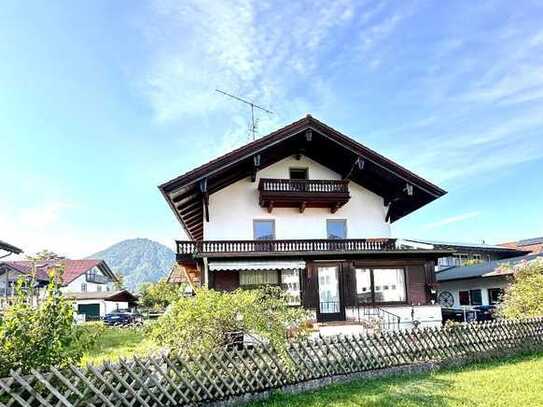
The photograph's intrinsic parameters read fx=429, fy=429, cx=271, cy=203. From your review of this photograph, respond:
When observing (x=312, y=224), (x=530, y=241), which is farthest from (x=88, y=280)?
(x=530, y=241)

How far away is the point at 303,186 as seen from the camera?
20.7 meters

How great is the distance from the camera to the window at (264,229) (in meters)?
20.7

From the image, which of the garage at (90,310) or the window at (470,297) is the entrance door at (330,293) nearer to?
the window at (470,297)

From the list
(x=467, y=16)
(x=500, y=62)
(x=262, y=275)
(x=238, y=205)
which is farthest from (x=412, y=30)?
(x=262, y=275)

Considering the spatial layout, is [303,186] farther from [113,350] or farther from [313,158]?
[113,350]

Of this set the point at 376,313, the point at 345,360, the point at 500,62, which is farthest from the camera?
the point at 376,313

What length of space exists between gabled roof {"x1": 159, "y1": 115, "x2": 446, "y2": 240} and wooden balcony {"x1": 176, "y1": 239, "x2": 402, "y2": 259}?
260 cm

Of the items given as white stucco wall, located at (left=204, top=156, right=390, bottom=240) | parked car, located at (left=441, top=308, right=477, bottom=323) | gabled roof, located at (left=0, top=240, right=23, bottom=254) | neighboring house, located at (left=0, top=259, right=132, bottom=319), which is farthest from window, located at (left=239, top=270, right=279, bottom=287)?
neighboring house, located at (left=0, top=259, right=132, bottom=319)

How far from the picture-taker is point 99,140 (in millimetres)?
20016

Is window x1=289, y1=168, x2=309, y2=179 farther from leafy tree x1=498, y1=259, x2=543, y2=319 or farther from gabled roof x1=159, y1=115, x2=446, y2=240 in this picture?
leafy tree x1=498, y1=259, x2=543, y2=319

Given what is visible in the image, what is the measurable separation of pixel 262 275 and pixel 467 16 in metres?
13.0

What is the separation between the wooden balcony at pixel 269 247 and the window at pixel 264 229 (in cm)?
177

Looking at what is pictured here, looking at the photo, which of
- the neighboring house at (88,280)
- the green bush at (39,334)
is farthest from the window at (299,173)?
the neighboring house at (88,280)

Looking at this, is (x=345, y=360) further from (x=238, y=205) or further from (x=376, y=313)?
(x=238, y=205)
